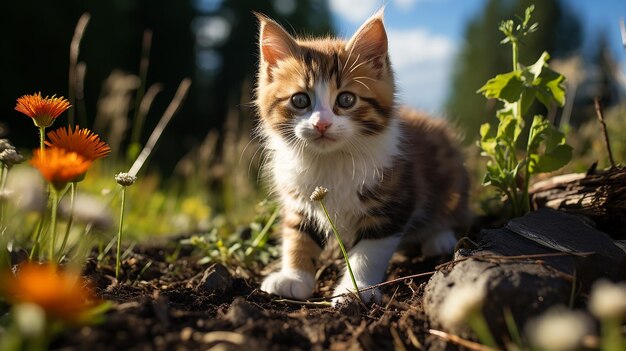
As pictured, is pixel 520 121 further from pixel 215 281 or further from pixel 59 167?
pixel 59 167

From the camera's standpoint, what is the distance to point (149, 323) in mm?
1184

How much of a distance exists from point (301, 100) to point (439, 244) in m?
0.89

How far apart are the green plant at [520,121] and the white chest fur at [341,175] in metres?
0.40

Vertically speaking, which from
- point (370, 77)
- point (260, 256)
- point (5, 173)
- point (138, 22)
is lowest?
point (260, 256)

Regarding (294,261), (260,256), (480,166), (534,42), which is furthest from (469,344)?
(534,42)

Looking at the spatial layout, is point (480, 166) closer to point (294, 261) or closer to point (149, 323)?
point (294, 261)

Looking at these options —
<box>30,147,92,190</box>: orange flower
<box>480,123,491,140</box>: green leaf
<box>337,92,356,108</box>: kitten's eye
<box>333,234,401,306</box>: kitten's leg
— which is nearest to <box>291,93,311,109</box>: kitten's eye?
<box>337,92,356,108</box>: kitten's eye

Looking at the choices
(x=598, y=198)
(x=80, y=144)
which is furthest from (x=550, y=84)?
(x=80, y=144)

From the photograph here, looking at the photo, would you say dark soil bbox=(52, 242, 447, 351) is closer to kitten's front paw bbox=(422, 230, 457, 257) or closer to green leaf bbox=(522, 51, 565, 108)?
kitten's front paw bbox=(422, 230, 457, 257)

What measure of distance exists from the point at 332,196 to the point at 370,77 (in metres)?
0.50

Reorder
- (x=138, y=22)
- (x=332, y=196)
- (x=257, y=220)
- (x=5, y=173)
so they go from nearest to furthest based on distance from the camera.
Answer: (x=5, y=173), (x=332, y=196), (x=257, y=220), (x=138, y=22)

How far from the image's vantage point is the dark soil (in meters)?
1.10

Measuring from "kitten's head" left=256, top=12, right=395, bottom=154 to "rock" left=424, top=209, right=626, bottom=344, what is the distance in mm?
623

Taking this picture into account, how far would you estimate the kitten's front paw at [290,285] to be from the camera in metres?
1.93
